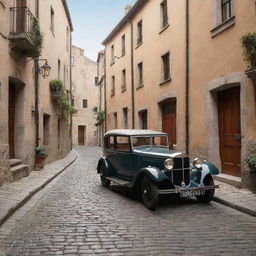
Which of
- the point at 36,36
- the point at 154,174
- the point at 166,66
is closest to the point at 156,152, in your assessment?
the point at 154,174

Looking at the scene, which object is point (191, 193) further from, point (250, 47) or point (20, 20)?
point (20, 20)

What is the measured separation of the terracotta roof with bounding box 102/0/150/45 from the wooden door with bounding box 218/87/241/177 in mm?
9018

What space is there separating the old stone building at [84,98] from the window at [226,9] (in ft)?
94.3

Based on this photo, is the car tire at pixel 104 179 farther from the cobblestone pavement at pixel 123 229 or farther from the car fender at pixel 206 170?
the car fender at pixel 206 170

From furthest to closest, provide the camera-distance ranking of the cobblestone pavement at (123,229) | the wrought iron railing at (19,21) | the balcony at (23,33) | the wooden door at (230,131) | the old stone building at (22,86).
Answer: the wrought iron railing at (19,21)
the balcony at (23,33)
the wooden door at (230,131)
the old stone building at (22,86)
the cobblestone pavement at (123,229)

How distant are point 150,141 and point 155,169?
1.70 metres

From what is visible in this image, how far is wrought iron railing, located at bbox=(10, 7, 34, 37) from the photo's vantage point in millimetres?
9187

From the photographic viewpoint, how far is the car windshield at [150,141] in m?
7.66

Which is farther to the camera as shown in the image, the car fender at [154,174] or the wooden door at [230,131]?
the wooden door at [230,131]

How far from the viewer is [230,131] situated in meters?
9.13

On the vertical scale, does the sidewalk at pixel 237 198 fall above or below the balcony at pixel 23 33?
below

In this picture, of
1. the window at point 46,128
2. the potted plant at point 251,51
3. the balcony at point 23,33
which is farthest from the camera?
the window at point 46,128

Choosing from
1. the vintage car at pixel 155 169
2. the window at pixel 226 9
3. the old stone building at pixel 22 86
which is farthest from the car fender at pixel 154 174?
the window at pixel 226 9

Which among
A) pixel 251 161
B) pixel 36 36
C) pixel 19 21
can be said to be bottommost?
pixel 251 161
